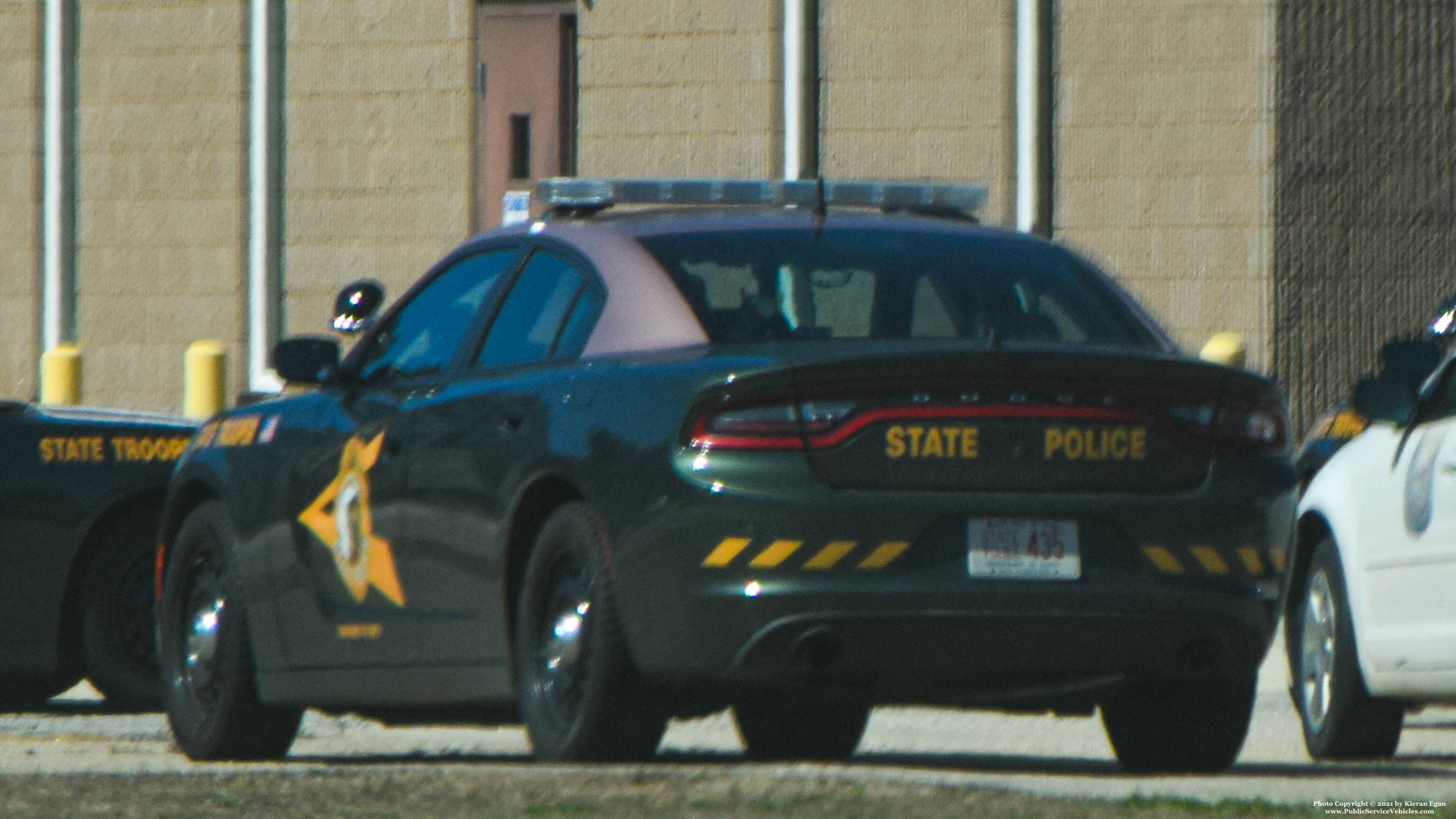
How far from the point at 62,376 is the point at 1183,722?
54.8ft

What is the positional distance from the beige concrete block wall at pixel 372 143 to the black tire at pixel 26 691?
38.8 feet

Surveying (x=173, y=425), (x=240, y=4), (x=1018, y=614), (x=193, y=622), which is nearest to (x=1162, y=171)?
(x=240, y=4)

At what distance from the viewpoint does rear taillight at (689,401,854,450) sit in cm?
694

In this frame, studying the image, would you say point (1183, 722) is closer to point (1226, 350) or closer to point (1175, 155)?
point (1226, 350)

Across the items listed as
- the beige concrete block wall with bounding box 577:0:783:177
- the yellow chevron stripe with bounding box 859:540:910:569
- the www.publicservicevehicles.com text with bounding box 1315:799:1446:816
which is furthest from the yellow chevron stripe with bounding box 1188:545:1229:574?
the beige concrete block wall with bounding box 577:0:783:177

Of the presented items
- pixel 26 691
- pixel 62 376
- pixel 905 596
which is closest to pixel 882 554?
pixel 905 596

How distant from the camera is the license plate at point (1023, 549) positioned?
276 inches

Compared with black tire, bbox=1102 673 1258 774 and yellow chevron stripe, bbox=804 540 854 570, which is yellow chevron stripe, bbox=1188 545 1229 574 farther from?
yellow chevron stripe, bbox=804 540 854 570

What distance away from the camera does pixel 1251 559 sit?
23.9 feet

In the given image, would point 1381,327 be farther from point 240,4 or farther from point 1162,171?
point 240,4

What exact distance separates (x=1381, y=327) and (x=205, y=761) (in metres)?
13.3

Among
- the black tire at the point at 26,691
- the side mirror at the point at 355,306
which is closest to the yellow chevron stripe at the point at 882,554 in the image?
the side mirror at the point at 355,306

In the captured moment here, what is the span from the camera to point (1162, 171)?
69.2ft

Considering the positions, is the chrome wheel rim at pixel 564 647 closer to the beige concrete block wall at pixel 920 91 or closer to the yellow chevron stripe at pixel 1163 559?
the yellow chevron stripe at pixel 1163 559
